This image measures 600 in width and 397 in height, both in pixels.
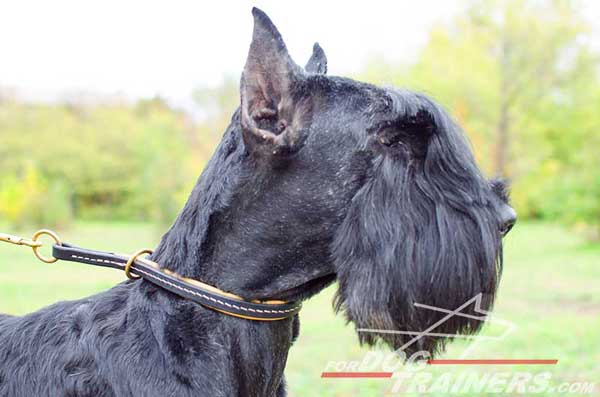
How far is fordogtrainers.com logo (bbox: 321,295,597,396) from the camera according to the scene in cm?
635

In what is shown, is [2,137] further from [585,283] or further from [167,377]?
[167,377]

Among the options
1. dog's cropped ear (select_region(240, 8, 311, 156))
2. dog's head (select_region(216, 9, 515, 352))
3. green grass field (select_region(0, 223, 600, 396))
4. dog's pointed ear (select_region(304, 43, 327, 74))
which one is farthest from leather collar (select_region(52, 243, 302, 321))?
green grass field (select_region(0, 223, 600, 396))

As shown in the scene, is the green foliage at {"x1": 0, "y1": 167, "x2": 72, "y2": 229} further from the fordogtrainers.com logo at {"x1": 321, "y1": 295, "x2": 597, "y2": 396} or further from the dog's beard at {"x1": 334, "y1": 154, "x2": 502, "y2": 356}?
the dog's beard at {"x1": 334, "y1": 154, "x2": 502, "y2": 356}

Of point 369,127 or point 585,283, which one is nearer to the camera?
point 369,127

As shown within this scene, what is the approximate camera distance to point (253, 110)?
243 centimetres

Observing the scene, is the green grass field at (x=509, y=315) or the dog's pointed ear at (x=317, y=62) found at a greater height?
the dog's pointed ear at (x=317, y=62)

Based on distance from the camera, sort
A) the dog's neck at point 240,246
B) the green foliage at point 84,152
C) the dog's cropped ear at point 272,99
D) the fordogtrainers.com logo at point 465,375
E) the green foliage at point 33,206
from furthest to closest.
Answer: the green foliage at point 84,152, the green foliage at point 33,206, the fordogtrainers.com logo at point 465,375, the dog's neck at point 240,246, the dog's cropped ear at point 272,99

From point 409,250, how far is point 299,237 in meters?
0.43

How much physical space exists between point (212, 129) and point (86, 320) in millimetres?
42492

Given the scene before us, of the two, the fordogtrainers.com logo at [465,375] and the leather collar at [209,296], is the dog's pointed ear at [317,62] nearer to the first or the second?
the leather collar at [209,296]

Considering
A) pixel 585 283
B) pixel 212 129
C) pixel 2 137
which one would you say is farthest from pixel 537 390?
pixel 2 137

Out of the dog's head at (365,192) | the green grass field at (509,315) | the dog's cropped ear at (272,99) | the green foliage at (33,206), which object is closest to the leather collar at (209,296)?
the dog's head at (365,192)

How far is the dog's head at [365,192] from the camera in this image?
2.36 metres

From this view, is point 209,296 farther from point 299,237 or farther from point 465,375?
point 465,375
